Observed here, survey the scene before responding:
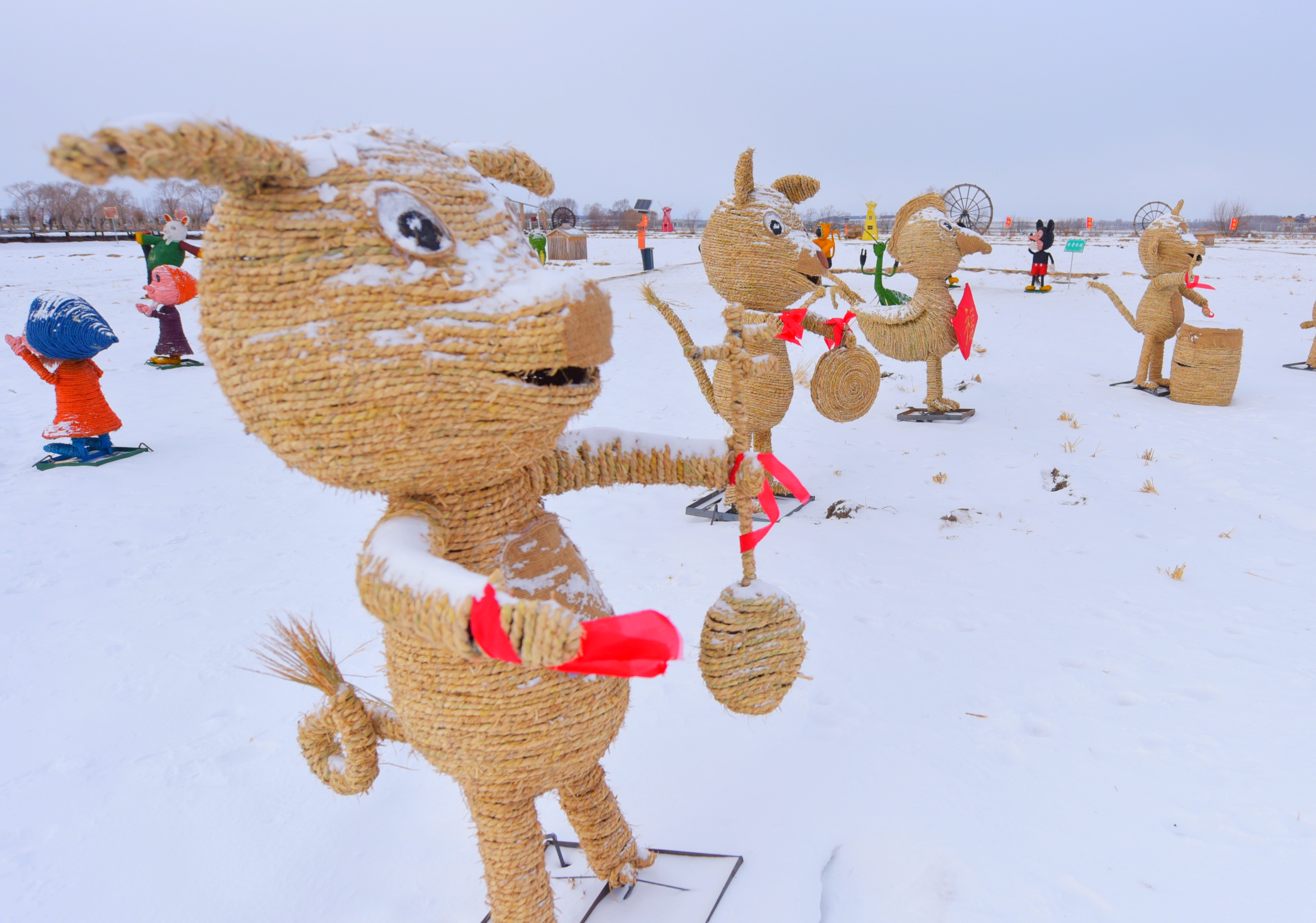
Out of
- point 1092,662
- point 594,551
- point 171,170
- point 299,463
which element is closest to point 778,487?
point 594,551

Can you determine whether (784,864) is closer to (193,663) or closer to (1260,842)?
(1260,842)

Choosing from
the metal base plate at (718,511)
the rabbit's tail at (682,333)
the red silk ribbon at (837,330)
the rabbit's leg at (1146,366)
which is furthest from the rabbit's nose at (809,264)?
the rabbit's leg at (1146,366)

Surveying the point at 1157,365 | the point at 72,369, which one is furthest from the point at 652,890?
the point at 1157,365

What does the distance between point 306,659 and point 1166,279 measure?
592 centimetres

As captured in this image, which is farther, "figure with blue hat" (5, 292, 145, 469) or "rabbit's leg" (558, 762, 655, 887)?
"figure with blue hat" (5, 292, 145, 469)

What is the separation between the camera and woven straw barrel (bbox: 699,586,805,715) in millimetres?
1258

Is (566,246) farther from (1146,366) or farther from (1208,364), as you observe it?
(1208,364)

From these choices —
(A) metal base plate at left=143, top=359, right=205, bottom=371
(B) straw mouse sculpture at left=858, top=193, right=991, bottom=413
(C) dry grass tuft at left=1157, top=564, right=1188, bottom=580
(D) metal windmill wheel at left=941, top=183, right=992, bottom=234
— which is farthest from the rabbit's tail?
(D) metal windmill wheel at left=941, top=183, right=992, bottom=234

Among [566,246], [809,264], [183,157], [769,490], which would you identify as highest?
[566,246]

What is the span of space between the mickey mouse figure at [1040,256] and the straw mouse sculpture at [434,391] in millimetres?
12094

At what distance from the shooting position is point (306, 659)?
1305 mm

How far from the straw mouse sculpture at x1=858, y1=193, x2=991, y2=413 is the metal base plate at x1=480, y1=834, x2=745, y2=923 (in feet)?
12.7

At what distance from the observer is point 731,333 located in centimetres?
138

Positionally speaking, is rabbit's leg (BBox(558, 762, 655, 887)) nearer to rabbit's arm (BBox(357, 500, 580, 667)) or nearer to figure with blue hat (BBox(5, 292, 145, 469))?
rabbit's arm (BBox(357, 500, 580, 667))
